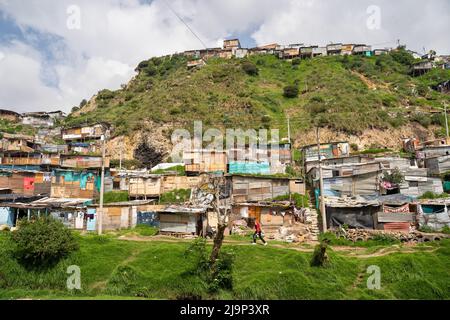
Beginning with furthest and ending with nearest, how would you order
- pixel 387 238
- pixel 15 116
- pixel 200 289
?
pixel 15 116 < pixel 387 238 < pixel 200 289

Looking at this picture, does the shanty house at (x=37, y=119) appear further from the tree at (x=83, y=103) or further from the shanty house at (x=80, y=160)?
the shanty house at (x=80, y=160)

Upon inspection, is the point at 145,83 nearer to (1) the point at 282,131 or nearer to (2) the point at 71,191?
(1) the point at 282,131

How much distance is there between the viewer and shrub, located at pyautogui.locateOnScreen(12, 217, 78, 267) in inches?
688

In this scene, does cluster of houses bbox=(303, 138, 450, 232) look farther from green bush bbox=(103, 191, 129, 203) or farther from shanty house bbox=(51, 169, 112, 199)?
shanty house bbox=(51, 169, 112, 199)

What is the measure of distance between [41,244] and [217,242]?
943cm

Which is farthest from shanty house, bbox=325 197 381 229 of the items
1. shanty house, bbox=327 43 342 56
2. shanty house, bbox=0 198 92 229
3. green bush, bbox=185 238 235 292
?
shanty house, bbox=327 43 342 56

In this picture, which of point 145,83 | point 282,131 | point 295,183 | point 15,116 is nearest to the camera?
point 295,183

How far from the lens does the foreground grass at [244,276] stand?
14.9 meters

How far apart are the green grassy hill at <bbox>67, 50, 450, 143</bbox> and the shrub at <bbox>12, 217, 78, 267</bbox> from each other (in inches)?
1486

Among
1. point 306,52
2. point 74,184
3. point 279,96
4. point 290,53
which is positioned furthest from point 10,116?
point 306,52

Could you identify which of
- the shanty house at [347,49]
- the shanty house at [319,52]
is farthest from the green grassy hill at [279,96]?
the shanty house at [347,49]
